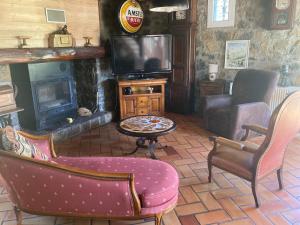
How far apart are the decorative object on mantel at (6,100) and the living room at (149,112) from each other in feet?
0.04

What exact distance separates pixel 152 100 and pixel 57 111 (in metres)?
1.63

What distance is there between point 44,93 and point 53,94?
0.64ft

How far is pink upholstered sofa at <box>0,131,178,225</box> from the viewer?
1513 millimetres

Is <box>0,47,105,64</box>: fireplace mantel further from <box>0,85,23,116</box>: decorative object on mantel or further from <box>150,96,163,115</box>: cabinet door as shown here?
<box>150,96,163,115</box>: cabinet door

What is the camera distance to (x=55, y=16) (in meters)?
3.45

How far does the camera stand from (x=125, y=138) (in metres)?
3.77

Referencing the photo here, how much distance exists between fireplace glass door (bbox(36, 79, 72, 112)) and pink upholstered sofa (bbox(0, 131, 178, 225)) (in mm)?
2116

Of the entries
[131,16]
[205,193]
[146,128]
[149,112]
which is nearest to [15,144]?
[146,128]

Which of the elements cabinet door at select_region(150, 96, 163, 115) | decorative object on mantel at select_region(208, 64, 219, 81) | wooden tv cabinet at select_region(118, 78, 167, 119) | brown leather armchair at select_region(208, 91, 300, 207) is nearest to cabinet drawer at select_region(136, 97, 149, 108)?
wooden tv cabinet at select_region(118, 78, 167, 119)

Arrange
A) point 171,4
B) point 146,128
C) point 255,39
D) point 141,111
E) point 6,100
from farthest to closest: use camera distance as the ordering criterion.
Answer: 1. point 141,111
2. point 255,39
3. point 146,128
4. point 6,100
5. point 171,4

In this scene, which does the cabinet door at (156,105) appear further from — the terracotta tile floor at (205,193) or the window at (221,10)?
the window at (221,10)

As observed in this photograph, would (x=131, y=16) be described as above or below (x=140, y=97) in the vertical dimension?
above

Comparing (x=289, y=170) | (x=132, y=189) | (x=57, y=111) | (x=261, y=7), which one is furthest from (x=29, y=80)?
(x=261, y=7)

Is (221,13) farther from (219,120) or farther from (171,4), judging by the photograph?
(171,4)
